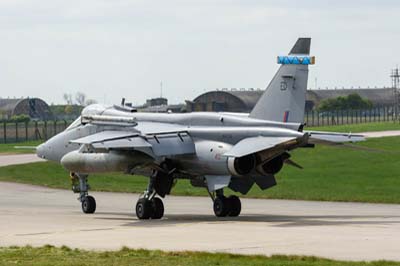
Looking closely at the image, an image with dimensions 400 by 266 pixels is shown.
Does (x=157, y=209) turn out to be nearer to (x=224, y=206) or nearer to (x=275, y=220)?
(x=224, y=206)

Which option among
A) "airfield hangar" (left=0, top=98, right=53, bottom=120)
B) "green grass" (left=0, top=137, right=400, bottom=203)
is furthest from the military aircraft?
"airfield hangar" (left=0, top=98, right=53, bottom=120)

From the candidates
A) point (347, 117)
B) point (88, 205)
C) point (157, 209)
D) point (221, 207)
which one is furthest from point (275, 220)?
point (347, 117)

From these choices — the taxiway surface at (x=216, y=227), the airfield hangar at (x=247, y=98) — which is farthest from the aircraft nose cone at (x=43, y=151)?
the airfield hangar at (x=247, y=98)

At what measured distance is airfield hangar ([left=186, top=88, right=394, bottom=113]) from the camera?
94.1m

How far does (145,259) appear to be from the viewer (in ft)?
65.5

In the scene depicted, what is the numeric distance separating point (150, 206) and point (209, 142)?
269cm

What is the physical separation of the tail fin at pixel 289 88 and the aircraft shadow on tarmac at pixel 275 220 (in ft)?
9.27

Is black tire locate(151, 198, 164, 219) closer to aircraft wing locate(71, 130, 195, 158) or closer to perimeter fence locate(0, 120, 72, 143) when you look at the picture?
aircraft wing locate(71, 130, 195, 158)

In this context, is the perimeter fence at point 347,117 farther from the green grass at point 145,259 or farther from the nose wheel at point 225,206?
the green grass at point 145,259

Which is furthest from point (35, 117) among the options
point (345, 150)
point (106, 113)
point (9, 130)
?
point (106, 113)

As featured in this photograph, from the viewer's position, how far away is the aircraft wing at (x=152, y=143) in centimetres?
3072

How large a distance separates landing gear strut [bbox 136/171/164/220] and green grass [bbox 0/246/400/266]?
9.81m

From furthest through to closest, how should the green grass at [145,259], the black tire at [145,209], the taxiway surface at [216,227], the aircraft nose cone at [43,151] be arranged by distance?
1. the aircraft nose cone at [43,151]
2. the black tire at [145,209]
3. the taxiway surface at [216,227]
4. the green grass at [145,259]

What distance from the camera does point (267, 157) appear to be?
29.4m
